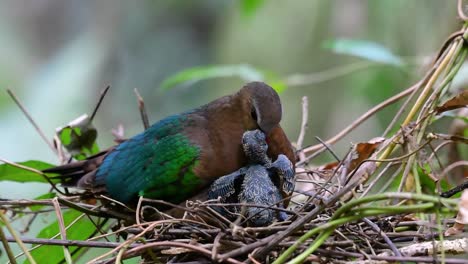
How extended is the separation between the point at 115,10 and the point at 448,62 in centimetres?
658

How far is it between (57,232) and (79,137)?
606 millimetres

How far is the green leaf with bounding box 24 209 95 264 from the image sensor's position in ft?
8.19

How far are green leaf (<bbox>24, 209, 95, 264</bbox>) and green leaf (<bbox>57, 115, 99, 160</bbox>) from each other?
1.42 ft

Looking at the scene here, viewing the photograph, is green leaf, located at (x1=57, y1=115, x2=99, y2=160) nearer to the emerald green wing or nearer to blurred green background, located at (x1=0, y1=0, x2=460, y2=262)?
the emerald green wing

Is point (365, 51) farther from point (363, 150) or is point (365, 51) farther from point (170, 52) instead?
point (170, 52)

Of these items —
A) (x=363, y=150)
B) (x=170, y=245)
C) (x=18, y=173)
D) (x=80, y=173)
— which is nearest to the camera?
(x=170, y=245)

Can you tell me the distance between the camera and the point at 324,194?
2.58 m

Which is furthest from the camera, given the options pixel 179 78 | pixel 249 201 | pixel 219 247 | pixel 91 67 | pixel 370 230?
pixel 91 67

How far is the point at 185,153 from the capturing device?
9.44 feet

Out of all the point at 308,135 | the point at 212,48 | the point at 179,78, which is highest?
the point at 179,78

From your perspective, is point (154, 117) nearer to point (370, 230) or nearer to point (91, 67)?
point (91, 67)

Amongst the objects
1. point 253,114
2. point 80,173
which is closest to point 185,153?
point 253,114

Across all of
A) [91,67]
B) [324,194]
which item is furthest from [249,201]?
[91,67]

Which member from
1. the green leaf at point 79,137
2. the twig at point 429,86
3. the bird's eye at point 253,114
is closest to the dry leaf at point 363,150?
the twig at point 429,86
